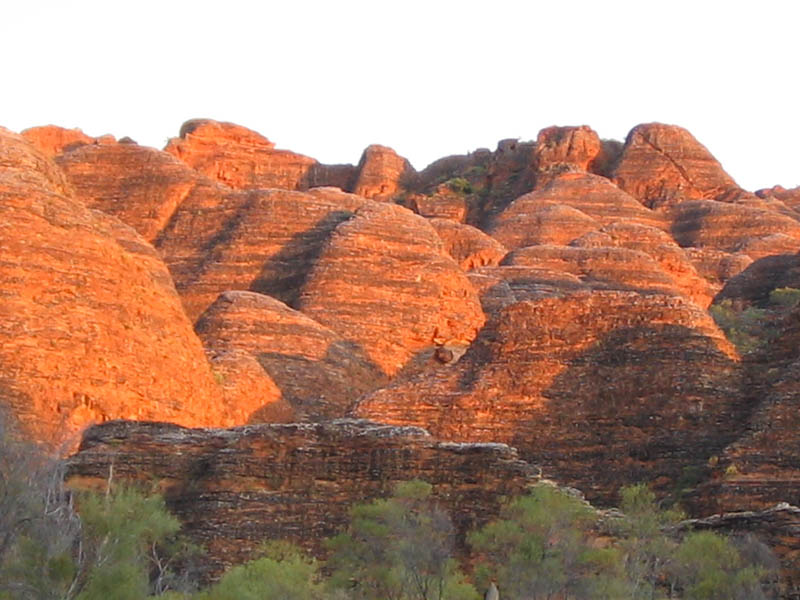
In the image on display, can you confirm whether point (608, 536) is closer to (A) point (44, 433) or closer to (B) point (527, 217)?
(A) point (44, 433)

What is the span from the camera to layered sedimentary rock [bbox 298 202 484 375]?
58875 mm

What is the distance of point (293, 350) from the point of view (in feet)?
173

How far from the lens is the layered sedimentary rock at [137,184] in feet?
234

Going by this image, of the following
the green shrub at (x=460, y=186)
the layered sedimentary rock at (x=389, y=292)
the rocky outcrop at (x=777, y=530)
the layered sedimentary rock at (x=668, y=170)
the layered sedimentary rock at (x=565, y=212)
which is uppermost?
the layered sedimentary rock at (x=668, y=170)

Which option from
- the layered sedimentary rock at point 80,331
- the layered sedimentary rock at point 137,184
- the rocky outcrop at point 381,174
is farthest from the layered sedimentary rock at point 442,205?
the layered sedimentary rock at point 80,331

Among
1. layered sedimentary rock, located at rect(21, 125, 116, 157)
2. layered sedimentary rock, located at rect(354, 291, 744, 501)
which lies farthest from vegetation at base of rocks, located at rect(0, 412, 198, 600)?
layered sedimentary rock, located at rect(21, 125, 116, 157)

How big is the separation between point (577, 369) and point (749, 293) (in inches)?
1647

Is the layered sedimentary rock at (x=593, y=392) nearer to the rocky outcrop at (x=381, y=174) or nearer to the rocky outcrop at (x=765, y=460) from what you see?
the rocky outcrop at (x=765, y=460)

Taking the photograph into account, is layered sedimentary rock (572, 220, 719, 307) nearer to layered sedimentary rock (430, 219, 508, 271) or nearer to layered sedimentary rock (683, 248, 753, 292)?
layered sedimentary rock (683, 248, 753, 292)

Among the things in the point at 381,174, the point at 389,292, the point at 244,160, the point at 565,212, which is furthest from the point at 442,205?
the point at 389,292

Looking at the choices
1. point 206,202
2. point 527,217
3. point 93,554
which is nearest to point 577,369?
point 93,554

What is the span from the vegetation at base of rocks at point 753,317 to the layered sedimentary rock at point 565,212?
1666cm

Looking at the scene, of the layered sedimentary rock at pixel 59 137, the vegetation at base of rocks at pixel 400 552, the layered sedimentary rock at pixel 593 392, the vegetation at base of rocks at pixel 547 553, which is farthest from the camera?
the layered sedimentary rock at pixel 59 137

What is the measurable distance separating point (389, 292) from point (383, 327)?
205 centimetres
